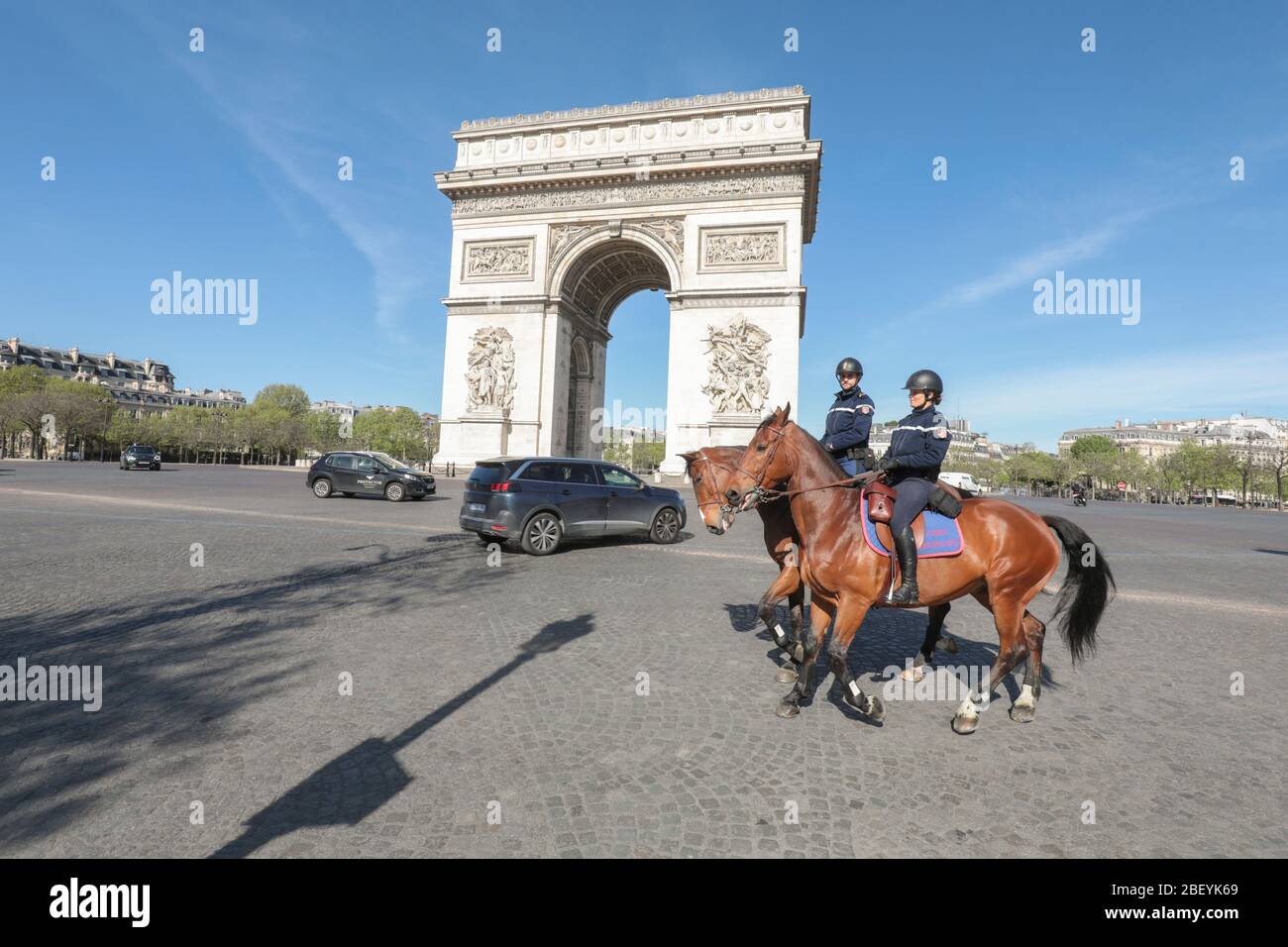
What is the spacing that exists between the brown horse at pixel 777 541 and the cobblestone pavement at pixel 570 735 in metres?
0.31

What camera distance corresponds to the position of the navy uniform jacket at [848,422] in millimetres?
4867

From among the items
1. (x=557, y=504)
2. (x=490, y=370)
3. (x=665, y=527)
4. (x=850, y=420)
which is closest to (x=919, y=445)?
(x=850, y=420)

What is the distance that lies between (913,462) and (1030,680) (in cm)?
167

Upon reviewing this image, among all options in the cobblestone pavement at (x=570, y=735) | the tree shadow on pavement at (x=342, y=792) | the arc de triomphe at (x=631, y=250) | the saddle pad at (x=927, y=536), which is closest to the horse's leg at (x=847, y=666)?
the cobblestone pavement at (x=570, y=735)

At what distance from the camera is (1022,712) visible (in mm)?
3668

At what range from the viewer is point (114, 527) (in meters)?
10.2

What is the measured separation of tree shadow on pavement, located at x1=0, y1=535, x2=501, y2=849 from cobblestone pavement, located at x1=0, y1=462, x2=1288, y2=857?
0.02m

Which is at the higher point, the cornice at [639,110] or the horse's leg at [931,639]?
the cornice at [639,110]

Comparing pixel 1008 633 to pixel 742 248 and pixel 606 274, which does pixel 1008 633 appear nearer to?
pixel 742 248

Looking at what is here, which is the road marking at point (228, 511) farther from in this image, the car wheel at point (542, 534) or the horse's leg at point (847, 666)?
the horse's leg at point (847, 666)
